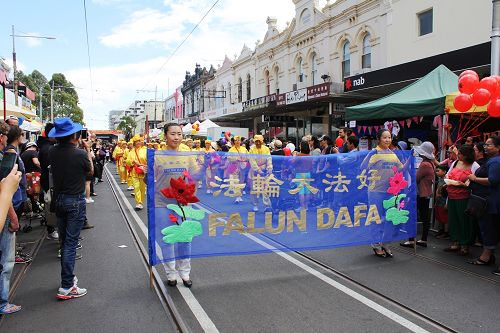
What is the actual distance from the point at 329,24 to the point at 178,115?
1635 inches

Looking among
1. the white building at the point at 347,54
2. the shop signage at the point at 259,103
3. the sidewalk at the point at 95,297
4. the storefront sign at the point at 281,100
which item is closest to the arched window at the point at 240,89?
the white building at the point at 347,54

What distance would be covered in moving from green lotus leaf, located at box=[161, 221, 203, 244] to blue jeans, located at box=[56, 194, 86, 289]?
100 cm

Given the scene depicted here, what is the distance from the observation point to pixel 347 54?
21359 millimetres

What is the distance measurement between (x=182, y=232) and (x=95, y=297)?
47.2 inches

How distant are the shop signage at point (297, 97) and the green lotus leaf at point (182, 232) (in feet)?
50.8

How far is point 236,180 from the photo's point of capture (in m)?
5.43

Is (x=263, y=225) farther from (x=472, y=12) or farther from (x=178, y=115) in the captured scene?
(x=178, y=115)

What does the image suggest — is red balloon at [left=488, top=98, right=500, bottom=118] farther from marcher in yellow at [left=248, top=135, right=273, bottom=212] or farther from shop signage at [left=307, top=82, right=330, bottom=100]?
shop signage at [left=307, top=82, right=330, bottom=100]

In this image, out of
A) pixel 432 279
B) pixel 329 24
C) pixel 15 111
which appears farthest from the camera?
pixel 329 24

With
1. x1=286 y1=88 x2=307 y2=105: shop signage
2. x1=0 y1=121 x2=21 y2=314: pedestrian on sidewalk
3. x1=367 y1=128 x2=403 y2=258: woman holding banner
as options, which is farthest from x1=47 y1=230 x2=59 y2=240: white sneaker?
x1=286 y1=88 x2=307 y2=105: shop signage

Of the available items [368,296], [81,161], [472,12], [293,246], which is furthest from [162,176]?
[472,12]

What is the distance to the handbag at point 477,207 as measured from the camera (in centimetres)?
594

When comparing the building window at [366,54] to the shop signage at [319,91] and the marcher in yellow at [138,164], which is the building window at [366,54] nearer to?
the shop signage at [319,91]

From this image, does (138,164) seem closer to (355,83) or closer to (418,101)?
(418,101)
